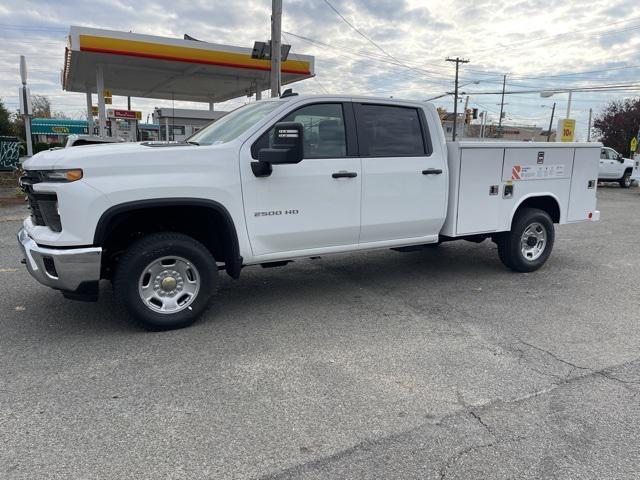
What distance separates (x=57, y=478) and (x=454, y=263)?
5907mm

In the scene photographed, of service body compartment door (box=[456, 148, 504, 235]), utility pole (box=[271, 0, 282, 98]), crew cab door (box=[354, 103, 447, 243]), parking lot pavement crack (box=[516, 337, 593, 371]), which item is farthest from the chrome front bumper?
utility pole (box=[271, 0, 282, 98])

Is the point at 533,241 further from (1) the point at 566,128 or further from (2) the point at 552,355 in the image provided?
(1) the point at 566,128

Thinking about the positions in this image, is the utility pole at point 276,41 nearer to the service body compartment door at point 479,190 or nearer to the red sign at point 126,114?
the service body compartment door at point 479,190

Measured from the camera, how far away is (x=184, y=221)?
4801 millimetres

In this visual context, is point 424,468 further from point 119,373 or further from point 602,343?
point 602,343

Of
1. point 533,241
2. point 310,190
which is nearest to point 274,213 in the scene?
point 310,190

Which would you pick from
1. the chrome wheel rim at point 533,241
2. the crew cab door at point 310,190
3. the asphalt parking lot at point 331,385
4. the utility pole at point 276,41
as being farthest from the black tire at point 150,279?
the utility pole at point 276,41

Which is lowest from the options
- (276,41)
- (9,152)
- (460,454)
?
(460,454)

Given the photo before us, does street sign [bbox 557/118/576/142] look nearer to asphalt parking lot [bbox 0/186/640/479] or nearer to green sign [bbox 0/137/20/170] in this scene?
asphalt parking lot [bbox 0/186/640/479]

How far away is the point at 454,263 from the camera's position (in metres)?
7.41

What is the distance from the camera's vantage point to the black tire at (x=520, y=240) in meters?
6.52

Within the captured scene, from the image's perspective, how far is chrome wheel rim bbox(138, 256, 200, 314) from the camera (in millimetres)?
4379

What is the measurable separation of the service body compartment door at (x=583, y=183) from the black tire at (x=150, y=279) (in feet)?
16.5

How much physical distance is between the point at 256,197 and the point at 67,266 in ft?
5.38
